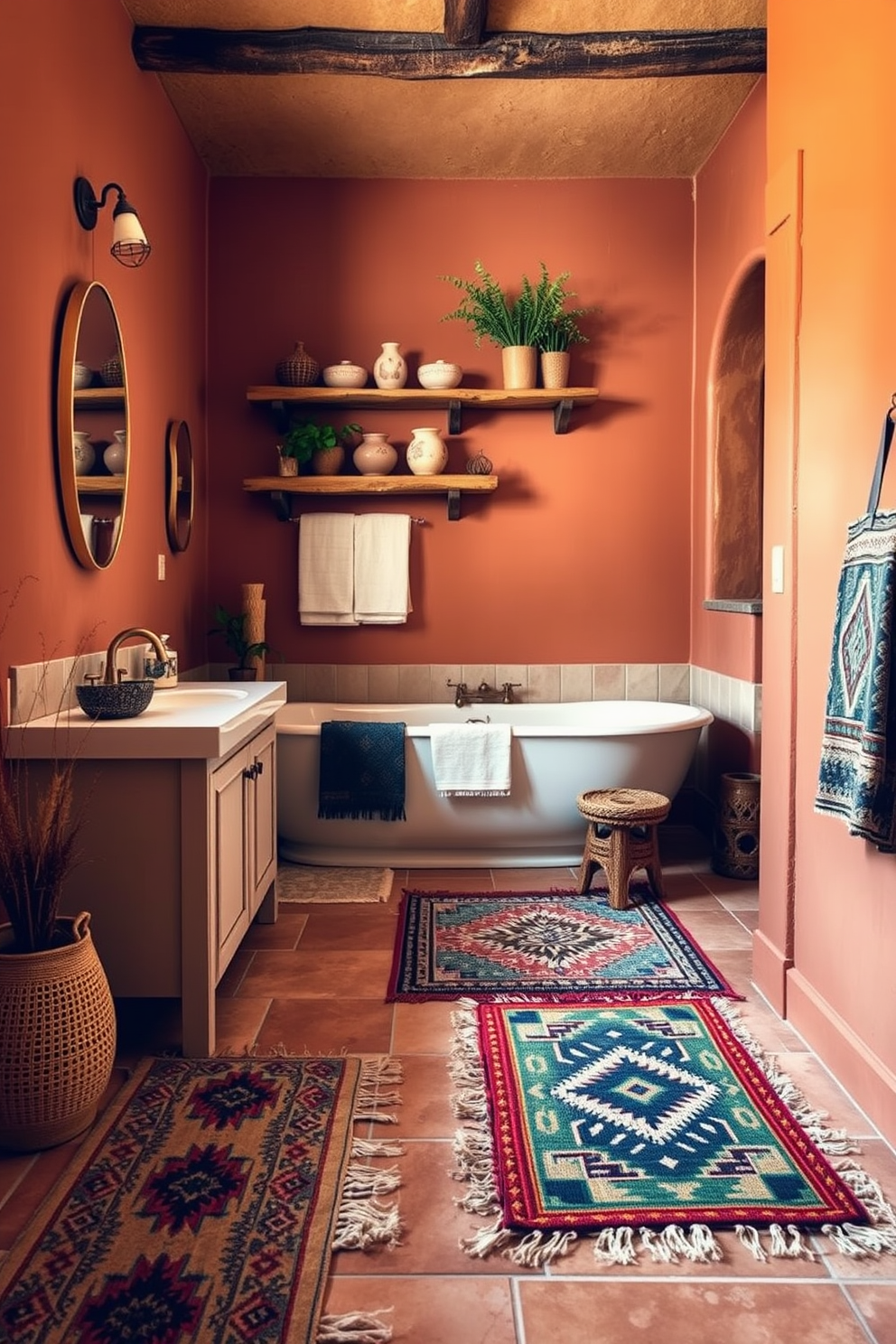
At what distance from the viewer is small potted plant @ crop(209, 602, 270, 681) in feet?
14.8

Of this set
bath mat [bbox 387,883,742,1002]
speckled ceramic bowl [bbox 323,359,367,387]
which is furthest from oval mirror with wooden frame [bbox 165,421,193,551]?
bath mat [bbox 387,883,742,1002]

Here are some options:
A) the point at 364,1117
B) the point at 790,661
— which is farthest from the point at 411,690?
the point at 364,1117

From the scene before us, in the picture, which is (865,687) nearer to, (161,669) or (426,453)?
(161,669)

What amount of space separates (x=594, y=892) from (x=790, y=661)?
1.42 m

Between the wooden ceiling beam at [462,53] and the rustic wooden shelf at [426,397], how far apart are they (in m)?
1.26

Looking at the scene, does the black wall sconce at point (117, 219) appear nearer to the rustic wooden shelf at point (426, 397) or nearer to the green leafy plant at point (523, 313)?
the rustic wooden shelf at point (426, 397)

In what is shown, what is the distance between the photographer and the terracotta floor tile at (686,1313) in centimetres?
155

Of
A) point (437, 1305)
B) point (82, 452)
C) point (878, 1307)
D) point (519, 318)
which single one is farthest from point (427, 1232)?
point (519, 318)

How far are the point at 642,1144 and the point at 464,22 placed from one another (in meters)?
3.35

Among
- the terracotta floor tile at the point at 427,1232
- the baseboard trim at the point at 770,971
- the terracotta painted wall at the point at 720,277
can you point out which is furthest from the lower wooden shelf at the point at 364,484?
the terracotta floor tile at the point at 427,1232

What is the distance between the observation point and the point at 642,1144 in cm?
207

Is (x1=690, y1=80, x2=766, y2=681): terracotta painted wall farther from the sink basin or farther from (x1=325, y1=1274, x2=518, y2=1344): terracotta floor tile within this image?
(x1=325, y1=1274, x2=518, y2=1344): terracotta floor tile

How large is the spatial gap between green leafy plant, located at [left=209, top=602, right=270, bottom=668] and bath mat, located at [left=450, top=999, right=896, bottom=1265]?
2.21 m

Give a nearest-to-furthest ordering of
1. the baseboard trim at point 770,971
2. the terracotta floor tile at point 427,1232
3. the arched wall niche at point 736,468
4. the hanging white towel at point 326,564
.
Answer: the terracotta floor tile at point 427,1232 < the baseboard trim at point 770,971 < the arched wall niche at point 736,468 < the hanging white towel at point 326,564
